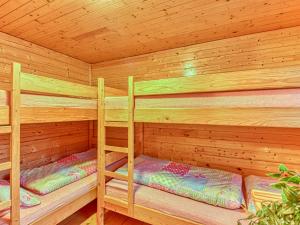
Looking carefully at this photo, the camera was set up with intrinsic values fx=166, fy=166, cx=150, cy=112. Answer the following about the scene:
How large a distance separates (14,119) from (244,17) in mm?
2467

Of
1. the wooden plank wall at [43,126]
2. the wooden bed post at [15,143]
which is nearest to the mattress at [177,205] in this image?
the wooden bed post at [15,143]

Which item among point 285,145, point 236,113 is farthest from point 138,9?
point 285,145

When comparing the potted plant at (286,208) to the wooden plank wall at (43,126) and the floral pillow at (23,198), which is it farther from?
the wooden plank wall at (43,126)

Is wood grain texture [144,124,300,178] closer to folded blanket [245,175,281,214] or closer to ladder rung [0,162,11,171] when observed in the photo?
folded blanket [245,175,281,214]

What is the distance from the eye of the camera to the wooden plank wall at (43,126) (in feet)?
7.37

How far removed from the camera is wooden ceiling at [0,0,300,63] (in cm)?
162

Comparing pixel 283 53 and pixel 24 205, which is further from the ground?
pixel 283 53

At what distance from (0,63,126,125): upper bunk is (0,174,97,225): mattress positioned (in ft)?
2.58

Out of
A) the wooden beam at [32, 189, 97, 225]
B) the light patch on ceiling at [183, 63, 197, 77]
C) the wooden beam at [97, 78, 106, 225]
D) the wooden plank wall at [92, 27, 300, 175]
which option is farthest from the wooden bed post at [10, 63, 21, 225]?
the light patch on ceiling at [183, 63, 197, 77]

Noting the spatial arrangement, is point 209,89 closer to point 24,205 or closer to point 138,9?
point 138,9

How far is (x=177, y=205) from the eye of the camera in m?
1.62

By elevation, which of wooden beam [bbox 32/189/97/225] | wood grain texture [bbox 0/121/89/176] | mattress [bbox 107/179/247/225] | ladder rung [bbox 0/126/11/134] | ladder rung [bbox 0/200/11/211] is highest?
ladder rung [bbox 0/126/11/134]

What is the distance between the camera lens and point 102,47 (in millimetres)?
2691

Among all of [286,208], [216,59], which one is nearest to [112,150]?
[286,208]
